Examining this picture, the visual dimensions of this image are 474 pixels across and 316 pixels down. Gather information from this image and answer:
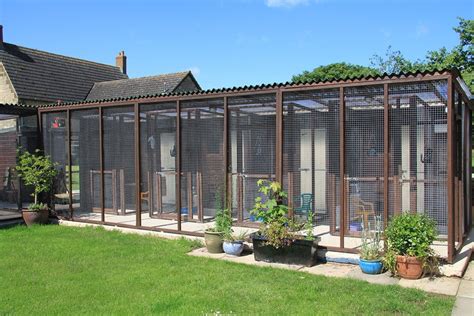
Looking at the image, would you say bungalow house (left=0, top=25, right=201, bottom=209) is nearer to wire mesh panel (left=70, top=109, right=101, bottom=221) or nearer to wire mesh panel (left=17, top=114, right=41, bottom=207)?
wire mesh panel (left=17, top=114, right=41, bottom=207)

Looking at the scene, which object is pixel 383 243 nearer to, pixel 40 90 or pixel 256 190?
pixel 256 190

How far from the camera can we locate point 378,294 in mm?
4332

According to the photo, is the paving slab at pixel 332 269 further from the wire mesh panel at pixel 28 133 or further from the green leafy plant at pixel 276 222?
the wire mesh panel at pixel 28 133

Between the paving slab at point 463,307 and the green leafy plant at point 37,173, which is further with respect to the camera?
the green leafy plant at point 37,173

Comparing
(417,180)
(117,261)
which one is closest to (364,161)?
(417,180)

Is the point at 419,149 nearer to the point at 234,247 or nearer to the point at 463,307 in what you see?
the point at 463,307

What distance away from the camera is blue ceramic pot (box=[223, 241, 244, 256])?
238 inches

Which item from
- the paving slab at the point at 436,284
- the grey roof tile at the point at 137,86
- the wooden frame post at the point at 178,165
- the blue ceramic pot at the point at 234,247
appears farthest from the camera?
Result: the grey roof tile at the point at 137,86

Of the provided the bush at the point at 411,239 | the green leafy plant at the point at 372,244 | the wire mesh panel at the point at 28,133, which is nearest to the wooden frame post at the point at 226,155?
the green leafy plant at the point at 372,244

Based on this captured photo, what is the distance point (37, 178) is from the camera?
8.52m

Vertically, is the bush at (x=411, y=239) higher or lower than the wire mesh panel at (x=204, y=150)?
lower

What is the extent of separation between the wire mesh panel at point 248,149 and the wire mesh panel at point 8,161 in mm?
5083

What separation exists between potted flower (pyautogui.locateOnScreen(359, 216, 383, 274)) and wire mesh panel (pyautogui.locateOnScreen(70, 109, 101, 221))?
208 inches

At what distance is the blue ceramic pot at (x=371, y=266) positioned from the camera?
5.06 metres
